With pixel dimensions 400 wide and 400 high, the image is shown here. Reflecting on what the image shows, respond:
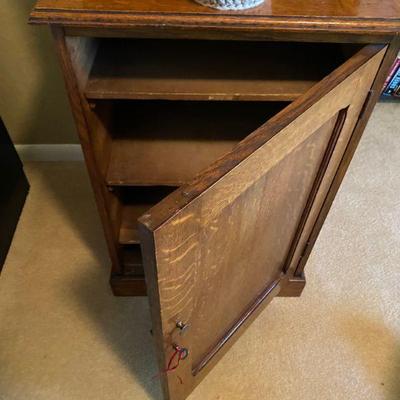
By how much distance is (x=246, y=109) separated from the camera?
3.40 ft

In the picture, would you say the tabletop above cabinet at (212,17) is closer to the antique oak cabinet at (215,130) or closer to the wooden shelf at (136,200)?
the antique oak cabinet at (215,130)

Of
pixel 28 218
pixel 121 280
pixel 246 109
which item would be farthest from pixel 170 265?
pixel 28 218

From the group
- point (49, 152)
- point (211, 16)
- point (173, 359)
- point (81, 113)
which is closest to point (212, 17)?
point (211, 16)

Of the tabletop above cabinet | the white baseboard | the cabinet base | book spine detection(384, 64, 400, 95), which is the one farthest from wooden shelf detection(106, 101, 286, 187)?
book spine detection(384, 64, 400, 95)

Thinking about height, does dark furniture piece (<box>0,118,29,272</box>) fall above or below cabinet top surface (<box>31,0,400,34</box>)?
below

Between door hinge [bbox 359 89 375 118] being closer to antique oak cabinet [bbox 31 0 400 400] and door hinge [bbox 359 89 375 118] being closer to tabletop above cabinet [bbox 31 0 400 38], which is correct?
antique oak cabinet [bbox 31 0 400 400]

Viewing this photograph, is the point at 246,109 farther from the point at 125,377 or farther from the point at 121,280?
the point at 125,377

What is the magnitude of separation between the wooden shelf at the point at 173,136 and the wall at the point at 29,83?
400 millimetres

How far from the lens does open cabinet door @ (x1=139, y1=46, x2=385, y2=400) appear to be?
0.51 m

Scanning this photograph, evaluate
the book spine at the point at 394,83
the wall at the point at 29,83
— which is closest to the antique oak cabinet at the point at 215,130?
the wall at the point at 29,83

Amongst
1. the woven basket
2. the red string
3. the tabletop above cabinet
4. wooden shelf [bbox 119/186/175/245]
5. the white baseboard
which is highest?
the woven basket

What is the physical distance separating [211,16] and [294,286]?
0.87 metres

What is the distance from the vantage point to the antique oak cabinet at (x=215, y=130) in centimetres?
56

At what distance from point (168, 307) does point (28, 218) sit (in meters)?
1.04
